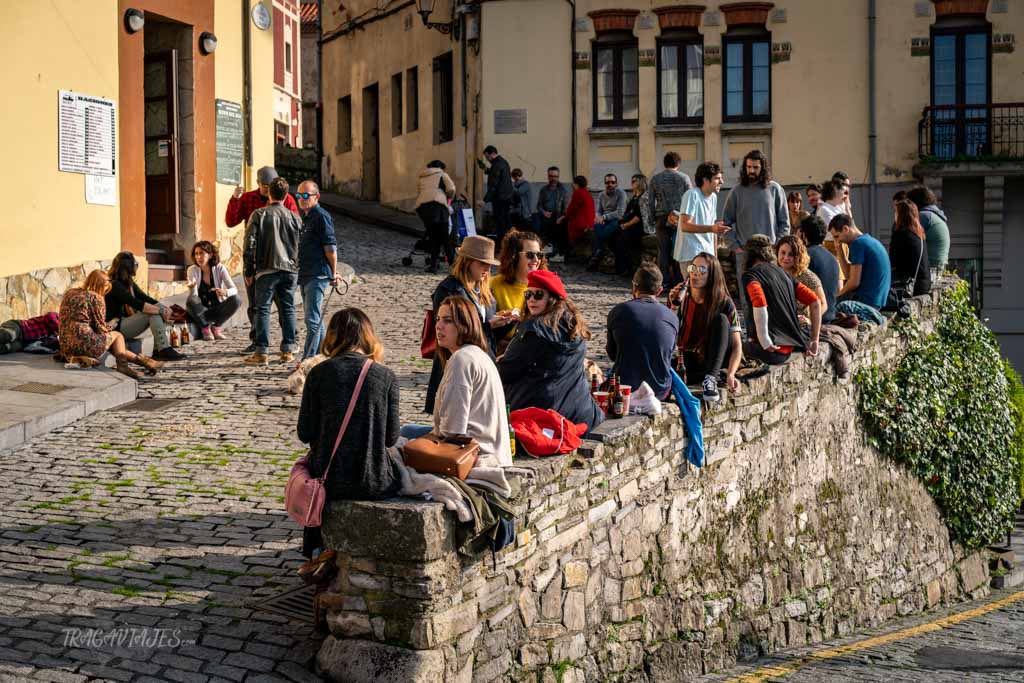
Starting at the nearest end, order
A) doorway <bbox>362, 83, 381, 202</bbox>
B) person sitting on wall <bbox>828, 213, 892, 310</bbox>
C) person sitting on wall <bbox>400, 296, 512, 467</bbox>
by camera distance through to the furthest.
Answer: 1. person sitting on wall <bbox>400, 296, 512, 467</bbox>
2. person sitting on wall <bbox>828, 213, 892, 310</bbox>
3. doorway <bbox>362, 83, 381, 202</bbox>

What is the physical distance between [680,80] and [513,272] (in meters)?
17.7

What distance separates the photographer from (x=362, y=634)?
659cm

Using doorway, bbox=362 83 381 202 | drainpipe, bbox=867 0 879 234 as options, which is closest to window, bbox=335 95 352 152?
doorway, bbox=362 83 381 202

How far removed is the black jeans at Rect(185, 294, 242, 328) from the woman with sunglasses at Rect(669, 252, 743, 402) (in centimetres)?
675

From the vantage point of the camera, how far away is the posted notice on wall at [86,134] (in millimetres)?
16141

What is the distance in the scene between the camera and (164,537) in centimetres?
826

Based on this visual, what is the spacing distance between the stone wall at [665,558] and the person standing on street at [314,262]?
180 inches

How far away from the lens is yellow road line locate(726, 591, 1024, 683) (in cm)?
976

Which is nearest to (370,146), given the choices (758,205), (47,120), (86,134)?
(86,134)

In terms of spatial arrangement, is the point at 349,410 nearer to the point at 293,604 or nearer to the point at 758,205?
the point at 293,604

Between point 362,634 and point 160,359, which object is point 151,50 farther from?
point 362,634

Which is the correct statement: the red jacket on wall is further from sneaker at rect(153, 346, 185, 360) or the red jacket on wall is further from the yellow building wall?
sneaker at rect(153, 346, 185, 360)

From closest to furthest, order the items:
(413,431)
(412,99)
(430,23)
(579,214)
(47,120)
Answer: (413,431), (47,120), (579,214), (430,23), (412,99)

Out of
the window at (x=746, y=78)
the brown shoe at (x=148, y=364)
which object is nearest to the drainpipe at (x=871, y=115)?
the window at (x=746, y=78)
